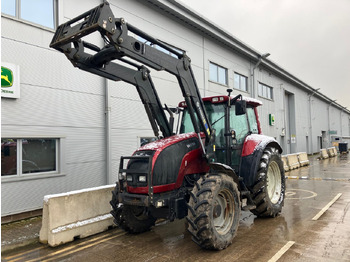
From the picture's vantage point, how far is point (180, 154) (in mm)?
4938

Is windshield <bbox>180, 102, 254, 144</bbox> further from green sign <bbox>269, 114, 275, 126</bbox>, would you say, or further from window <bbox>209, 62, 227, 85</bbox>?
green sign <bbox>269, 114, 275, 126</bbox>

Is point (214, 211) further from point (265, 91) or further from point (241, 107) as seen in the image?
point (265, 91)

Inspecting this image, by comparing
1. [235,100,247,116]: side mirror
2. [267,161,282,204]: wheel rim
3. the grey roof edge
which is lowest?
[267,161,282,204]: wheel rim

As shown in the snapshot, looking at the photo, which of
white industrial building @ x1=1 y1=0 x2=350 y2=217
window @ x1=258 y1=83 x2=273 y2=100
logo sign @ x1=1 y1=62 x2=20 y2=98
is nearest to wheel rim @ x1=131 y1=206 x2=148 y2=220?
white industrial building @ x1=1 y1=0 x2=350 y2=217

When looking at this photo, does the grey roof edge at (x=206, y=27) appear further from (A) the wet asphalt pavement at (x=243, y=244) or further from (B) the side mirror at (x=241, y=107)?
(A) the wet asphalt pavement at (x=243, y=244)

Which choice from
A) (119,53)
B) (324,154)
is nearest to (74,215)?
(119,53)

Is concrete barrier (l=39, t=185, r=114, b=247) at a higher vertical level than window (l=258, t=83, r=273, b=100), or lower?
lower

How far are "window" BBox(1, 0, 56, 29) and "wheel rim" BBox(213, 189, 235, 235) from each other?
694 centimetres

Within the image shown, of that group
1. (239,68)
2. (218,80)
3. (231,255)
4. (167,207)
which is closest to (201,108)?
(167,207)

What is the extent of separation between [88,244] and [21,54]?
527 centimetres

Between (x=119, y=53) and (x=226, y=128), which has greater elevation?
(x=119, y=53)

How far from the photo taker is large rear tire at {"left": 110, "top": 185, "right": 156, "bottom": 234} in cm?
530

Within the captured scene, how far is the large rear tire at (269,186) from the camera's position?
5.86 meters

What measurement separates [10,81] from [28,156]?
2.00 metres
